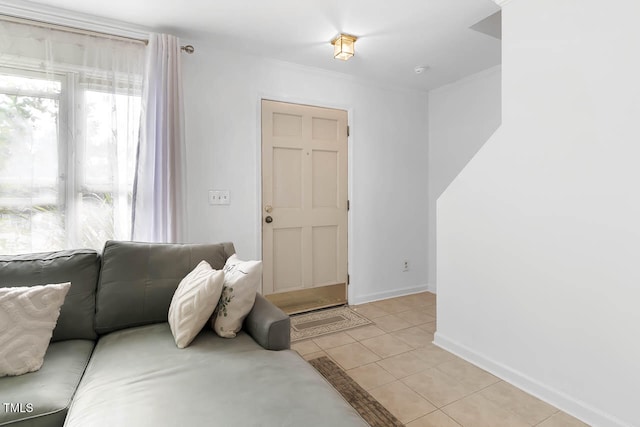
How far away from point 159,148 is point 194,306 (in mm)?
1401

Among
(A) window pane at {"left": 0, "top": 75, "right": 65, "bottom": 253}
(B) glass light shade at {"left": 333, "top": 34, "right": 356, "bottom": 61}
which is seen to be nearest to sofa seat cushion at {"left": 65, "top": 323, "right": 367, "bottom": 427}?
(A) window pane at {"left": 0, "top": 75, "right": 65, "bottom": 253}

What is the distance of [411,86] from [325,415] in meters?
3.69

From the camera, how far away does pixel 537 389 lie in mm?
1963

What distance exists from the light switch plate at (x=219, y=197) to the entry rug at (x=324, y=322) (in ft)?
4.18

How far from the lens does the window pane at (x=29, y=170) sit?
83.8 inches

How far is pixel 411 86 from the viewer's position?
3.90 m

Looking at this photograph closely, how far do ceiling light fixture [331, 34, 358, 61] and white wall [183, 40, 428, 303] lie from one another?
634mm

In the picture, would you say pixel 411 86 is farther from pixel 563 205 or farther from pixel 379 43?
pixel 563 205

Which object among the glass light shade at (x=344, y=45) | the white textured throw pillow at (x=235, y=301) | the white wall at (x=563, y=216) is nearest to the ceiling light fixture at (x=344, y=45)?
the glass light shade at (x=344, y=45)

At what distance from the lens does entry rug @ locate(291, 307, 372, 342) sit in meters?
2.89

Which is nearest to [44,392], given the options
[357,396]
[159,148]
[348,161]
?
[357,396]

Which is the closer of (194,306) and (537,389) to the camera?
(194,306)

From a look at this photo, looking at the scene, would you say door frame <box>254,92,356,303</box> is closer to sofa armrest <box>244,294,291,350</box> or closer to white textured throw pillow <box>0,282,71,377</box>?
sofa armrest <box>244,294,291,350</box>

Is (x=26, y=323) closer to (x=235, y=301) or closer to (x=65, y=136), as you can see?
(x=235, y=301)
